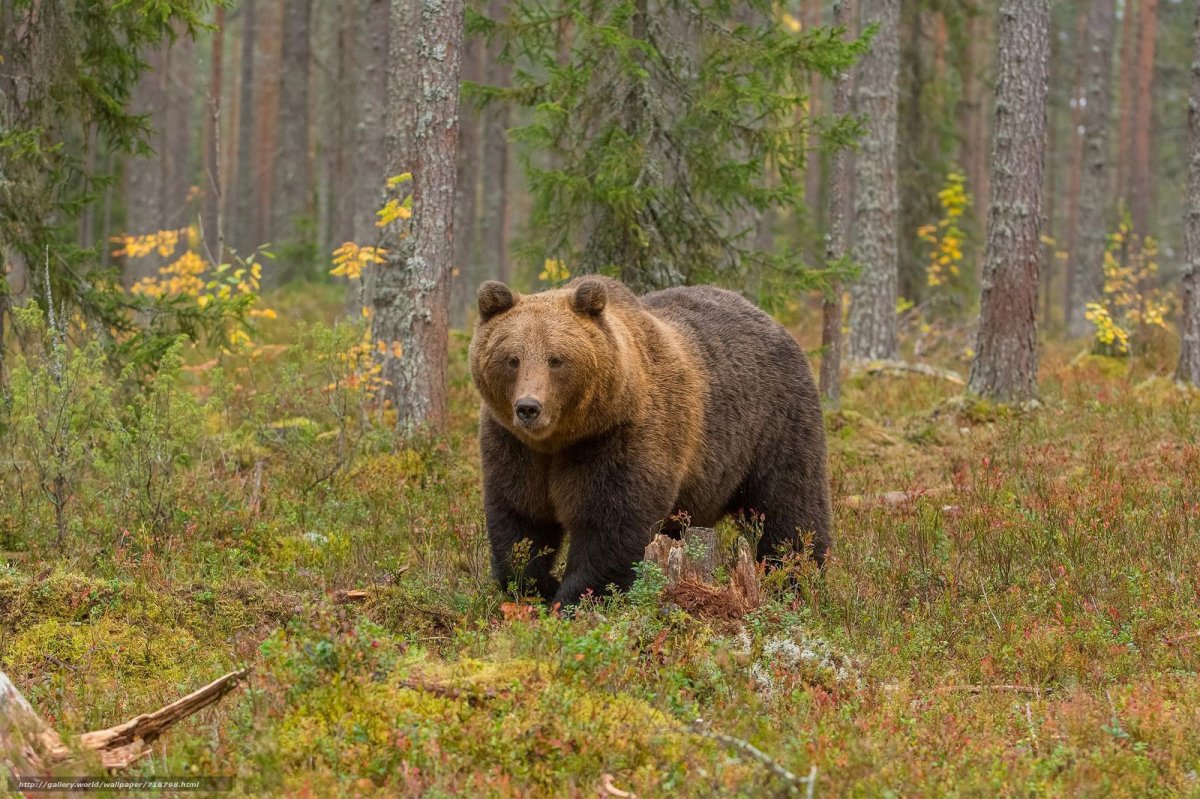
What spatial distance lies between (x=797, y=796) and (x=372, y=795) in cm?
157

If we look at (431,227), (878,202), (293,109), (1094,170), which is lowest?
(431,227)

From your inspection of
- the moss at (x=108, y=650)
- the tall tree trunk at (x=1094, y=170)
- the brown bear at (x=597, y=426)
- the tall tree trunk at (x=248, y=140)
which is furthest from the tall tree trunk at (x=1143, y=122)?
the moss at (x=108, y=650)

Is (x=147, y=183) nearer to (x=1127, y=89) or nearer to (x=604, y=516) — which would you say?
(x=604, y=516)

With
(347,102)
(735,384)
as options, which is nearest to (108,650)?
(735,384)

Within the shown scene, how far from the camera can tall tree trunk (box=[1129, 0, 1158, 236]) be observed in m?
30.2

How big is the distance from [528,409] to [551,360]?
43 cm

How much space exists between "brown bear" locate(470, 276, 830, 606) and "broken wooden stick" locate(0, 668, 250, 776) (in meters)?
2.15

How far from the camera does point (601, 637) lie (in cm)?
559

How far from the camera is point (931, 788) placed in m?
4.61

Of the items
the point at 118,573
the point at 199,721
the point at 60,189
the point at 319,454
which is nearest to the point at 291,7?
the point at 60,189

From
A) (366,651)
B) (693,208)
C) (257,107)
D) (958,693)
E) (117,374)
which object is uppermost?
(257,107)

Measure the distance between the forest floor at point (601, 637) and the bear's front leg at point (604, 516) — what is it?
26 centimetres

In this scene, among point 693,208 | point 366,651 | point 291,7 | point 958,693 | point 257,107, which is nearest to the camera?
point 366,651

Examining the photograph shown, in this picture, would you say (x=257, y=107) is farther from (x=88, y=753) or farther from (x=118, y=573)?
(x=88, y=753)
